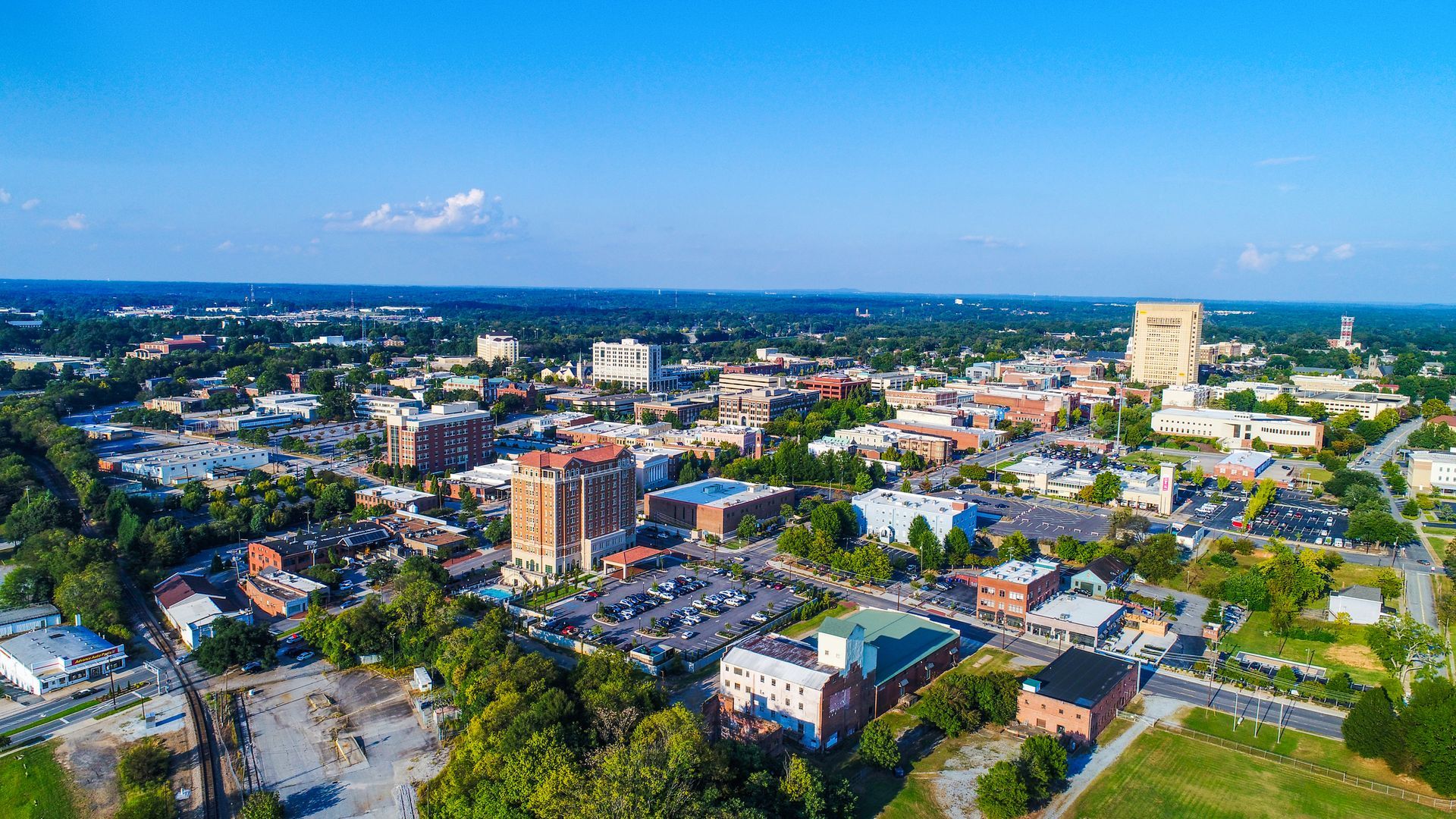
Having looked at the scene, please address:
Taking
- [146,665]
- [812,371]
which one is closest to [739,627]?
[146,665]

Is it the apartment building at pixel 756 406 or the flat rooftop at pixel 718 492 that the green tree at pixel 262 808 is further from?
the apartment building at pixel 756 406

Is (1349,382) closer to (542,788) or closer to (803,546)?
(803,546)

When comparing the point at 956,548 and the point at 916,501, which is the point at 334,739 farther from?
the point at 916,501

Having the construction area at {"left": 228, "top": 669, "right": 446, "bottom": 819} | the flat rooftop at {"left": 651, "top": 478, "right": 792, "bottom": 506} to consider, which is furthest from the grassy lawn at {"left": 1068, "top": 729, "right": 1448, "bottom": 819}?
the flat rooftop at {"left": 651, "top": 478, "right": 792, "bottom": 506}

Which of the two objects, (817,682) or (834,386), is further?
(834,386)

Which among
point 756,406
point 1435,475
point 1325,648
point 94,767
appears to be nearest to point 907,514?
point 1325,648

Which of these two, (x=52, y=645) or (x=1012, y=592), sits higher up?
(x=1012, y=592)
